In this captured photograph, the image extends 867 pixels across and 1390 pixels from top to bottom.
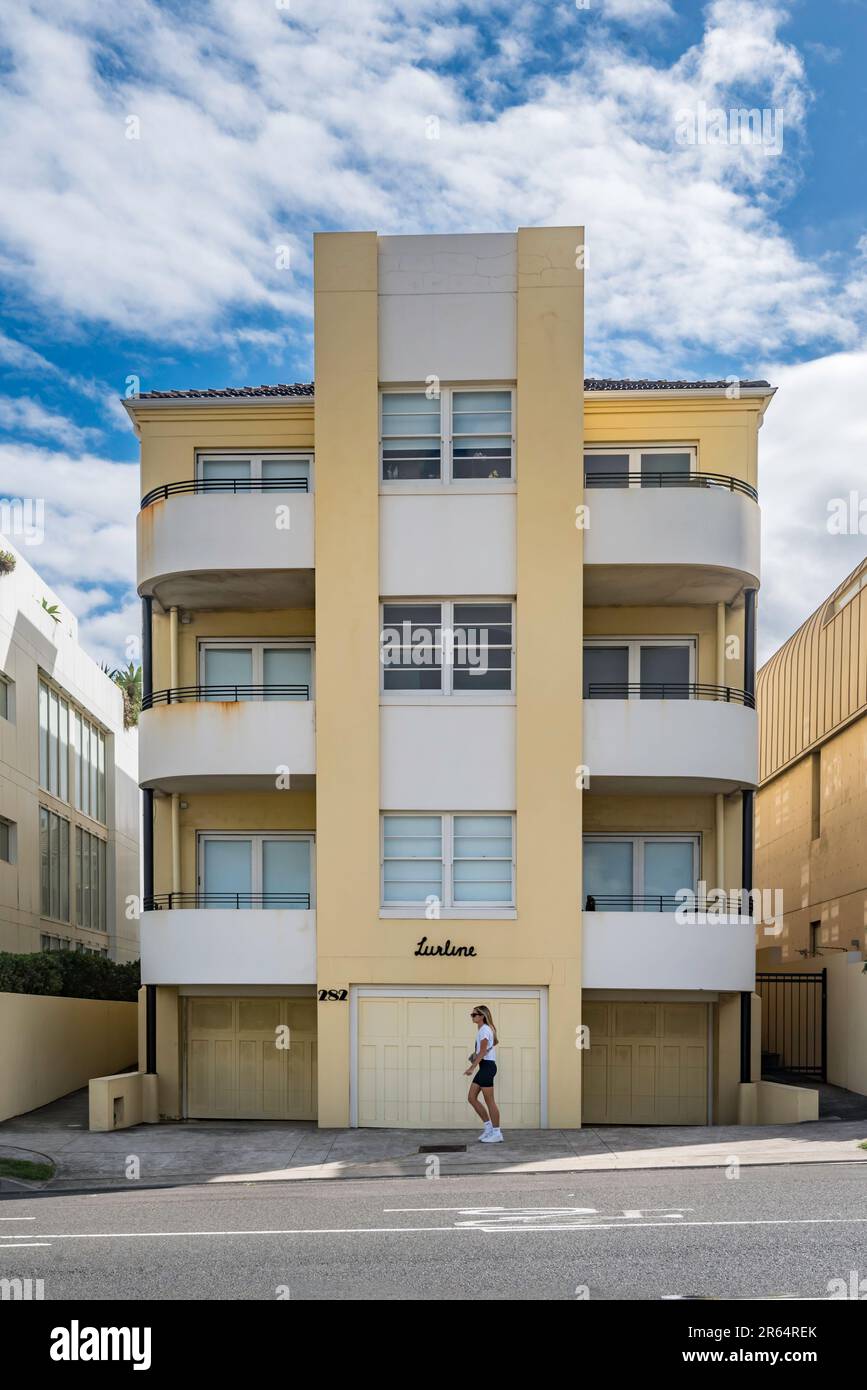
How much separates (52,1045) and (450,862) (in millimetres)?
7504

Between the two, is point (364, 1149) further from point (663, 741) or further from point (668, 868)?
point (663, 741)

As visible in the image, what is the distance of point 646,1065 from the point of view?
2350 cm

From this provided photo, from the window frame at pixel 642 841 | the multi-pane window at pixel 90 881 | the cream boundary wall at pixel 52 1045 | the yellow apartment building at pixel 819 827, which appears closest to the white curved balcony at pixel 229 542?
the window frame at pixel 642 841

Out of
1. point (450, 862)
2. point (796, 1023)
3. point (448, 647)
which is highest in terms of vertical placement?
point (448, 647)

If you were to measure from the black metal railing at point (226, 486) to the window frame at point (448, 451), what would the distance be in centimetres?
194

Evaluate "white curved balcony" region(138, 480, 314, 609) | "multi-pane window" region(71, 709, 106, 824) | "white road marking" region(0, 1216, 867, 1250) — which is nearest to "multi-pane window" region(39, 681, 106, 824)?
"multi-pane window" region(71, 709, 106, 824)

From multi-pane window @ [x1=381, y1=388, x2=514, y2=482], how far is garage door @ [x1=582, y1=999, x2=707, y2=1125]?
8.95m

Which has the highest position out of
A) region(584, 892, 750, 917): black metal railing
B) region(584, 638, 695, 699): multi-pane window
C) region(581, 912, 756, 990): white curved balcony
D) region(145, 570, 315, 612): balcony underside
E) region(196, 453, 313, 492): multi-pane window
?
region(196, 453, 313, 492): multi-pane window

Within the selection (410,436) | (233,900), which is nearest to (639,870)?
(233,900)

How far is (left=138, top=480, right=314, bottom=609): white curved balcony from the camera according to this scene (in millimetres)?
22484

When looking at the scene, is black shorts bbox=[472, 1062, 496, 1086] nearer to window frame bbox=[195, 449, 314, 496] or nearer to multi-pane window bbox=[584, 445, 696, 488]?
multi-pane window bbox=[584, 445, 696, 488]

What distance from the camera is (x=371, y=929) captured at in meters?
21.7
